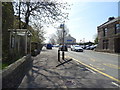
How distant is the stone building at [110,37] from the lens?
94.1 ft

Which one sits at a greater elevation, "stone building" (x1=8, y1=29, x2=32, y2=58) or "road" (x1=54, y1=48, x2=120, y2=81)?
"stone building" (x1=8, y1=29, x2=32, y2=58)

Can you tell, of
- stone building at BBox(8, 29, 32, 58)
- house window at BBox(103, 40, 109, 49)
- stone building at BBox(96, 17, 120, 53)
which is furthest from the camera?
house window at BBox(103, 40, 109, 49)

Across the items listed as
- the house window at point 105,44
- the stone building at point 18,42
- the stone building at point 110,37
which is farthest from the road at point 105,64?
the house window at point 105,44

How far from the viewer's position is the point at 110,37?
30.8 metres

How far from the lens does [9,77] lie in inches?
209

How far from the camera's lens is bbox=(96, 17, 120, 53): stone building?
28.7 metres

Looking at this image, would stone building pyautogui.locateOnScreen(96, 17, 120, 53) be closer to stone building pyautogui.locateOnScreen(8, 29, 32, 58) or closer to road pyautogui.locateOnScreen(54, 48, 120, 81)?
road pyautogui.locateOnScreen(54, 48, 120, 81)

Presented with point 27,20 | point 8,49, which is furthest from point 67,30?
point 8,49

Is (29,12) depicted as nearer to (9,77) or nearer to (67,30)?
(9,77)

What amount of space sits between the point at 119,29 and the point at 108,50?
5610mm

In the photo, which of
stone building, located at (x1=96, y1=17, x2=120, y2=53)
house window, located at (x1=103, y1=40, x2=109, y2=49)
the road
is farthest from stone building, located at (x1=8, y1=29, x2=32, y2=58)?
house window, located at (x1=103, y1=40, x2=109, y2=49)

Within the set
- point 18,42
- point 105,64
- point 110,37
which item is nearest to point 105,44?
point 110,37

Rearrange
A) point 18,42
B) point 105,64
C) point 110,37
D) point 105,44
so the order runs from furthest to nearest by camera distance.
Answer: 1. point 105,44
2. point 110,37
3. point 18,42
4. point 105,64

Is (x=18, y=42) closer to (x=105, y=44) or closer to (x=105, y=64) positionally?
(x=105, y=64)
